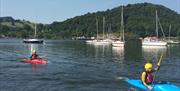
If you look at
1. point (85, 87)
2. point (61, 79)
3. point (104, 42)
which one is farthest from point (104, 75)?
point (104, 42)

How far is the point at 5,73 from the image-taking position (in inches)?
1598

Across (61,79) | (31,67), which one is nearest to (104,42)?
(31,67)

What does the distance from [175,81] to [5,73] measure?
60.9ft

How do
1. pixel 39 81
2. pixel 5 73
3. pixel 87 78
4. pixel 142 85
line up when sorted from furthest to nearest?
pixel 5 73 → pixel 87 78 → pixel 39 81 → pixel 142 85

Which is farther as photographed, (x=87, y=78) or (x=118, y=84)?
(x=87, y=78)

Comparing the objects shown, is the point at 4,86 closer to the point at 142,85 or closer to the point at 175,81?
the point at 142,85

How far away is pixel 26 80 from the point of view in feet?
116

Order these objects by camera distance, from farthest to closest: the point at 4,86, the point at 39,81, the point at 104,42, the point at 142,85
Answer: the point at 104,42
the point at 39,81
the point at 4,86
the point at 142,85

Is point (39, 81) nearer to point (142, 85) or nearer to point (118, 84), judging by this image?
point (118, 84)

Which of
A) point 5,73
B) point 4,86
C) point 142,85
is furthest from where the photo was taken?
point 5,73

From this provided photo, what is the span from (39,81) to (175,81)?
1333 cm

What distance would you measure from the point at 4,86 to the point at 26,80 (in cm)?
380

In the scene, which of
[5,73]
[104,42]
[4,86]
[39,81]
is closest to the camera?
[4,86]

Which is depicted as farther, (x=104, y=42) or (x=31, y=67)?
(x=104, y=42)
